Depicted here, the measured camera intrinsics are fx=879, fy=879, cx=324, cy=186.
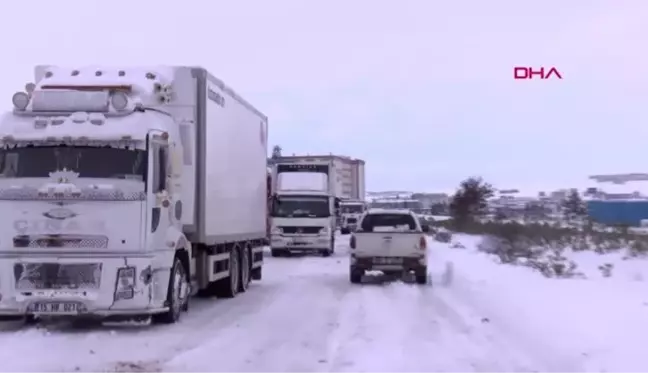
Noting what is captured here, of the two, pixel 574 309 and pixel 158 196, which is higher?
pixel 158 196

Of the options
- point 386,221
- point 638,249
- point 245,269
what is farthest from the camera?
point 638,249

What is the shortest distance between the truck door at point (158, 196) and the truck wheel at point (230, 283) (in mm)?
4933

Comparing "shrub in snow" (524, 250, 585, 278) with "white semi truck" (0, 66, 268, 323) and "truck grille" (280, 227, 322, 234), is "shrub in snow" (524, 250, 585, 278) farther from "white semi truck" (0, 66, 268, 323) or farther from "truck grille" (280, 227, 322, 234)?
"white semi truck" (0, 66, 268, 323)

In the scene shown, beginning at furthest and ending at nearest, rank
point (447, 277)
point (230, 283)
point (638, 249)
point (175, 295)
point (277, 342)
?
point (638, 249)
point (447, 277)
point (230, 283)
point (175, 295)
point (277, 342)

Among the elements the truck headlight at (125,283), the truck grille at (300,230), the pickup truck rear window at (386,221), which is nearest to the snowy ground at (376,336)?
the truck headlight at (125,283)

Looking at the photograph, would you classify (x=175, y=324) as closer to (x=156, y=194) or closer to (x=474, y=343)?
(x=156, y=194)

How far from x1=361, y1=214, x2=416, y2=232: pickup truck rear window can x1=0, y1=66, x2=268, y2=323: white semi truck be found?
323 inches

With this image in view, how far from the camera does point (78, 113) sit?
41.4 ft

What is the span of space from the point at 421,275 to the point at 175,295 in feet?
29.0

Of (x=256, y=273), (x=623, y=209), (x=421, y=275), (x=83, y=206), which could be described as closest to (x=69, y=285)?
(x=83, y=206)

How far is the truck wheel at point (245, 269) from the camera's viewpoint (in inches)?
746

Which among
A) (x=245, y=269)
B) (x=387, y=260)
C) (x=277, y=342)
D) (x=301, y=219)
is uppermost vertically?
(x=301, y=219)

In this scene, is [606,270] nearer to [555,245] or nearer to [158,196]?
[555,245]

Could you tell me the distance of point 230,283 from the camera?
17.6 metres
